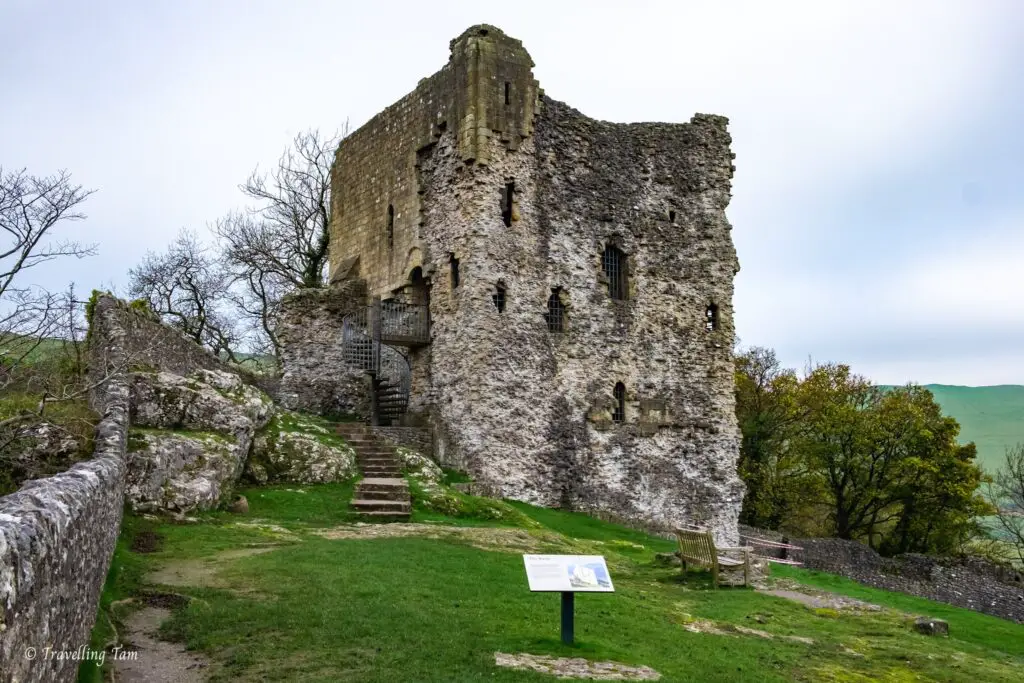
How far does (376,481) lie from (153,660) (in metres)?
10.7

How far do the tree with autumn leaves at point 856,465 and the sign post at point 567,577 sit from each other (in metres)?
33.2

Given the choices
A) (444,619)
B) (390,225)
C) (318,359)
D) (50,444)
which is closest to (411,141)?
(390,225)

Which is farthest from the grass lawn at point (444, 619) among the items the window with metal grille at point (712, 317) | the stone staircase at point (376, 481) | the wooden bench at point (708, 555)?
the window with metal grille at point (712, 317)

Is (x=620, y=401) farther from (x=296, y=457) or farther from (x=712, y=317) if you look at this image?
(x=296, y=457)

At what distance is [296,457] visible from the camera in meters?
19.6

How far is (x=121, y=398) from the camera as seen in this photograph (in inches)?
587

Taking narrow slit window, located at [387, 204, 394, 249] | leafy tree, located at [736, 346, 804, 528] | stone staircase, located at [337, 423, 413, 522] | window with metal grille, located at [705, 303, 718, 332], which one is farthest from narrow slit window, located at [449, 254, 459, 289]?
leafy tree, located at [736, 346, 804, 528]

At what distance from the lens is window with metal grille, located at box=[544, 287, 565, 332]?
26234 millimetres

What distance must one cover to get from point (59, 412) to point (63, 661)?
7.80 meters

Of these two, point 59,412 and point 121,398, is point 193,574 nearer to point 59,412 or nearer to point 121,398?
point 59,412

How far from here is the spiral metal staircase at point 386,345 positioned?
85.1 ft

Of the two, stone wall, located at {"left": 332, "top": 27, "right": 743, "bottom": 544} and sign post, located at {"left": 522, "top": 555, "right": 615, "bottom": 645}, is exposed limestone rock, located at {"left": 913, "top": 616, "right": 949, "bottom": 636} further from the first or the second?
stone wall, located at {"left": 332, "top": 27, "right": 743, "bottom": 544}

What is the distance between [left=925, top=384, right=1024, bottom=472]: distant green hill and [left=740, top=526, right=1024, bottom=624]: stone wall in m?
75.7

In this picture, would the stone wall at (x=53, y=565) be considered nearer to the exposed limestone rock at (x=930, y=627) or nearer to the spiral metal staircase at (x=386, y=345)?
the exposed limestone rock at (x=930, y=627)
